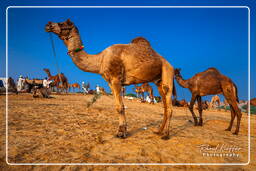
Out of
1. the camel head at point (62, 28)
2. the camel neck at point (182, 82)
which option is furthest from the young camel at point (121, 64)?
the camel neck at point (182, 82)

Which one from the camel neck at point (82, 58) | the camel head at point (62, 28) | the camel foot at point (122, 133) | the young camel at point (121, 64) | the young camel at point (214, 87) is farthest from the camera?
the young camel at point (214, 87)

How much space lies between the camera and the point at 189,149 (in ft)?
11.3

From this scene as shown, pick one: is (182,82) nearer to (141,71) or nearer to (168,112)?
(168,112)

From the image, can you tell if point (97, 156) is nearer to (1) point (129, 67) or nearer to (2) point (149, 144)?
(2) point (149, 144)

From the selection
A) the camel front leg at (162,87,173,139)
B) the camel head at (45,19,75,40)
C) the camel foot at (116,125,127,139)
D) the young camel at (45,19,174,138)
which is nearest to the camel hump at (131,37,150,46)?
the young camel at (45,19,174,138)

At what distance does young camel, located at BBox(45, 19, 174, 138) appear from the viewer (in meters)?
4.06

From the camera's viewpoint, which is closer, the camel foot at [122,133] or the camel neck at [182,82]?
the camel foot at [122,133]

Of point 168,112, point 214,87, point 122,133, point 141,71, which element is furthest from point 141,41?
point 214,87

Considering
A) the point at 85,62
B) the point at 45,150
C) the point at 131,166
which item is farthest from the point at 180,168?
the point at 85,62

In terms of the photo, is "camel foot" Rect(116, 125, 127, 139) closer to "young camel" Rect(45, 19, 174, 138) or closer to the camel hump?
"young camel" Rect(45, 19, 174, 138)

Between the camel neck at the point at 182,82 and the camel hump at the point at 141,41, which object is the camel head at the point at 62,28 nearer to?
the camel hump at the point at 141,41

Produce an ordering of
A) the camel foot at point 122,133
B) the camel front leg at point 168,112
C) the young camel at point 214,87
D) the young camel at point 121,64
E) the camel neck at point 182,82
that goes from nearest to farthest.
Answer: the camel foot at point 122,133
the young camel at point 121,64
the camel front leg at point 168,112
the young camel at point 214,87
the camel neck at point 182,82

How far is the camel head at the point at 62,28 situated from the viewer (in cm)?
444

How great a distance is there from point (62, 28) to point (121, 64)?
2.13 meters
